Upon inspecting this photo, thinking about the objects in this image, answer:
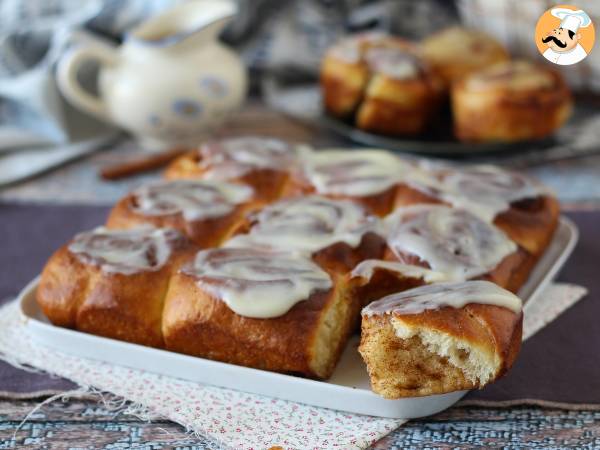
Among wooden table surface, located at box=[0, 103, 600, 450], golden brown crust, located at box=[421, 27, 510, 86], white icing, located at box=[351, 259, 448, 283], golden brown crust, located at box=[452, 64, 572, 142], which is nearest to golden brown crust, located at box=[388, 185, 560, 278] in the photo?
white icing, located at box=[351, 259, 448, 283]

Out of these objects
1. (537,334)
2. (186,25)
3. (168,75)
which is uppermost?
(186,25)

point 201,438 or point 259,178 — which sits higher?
point 259,178

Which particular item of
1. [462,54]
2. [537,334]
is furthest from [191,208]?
[462,54]

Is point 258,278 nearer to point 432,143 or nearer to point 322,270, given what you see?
point 322,270

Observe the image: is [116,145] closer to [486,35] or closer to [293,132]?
[293,132]

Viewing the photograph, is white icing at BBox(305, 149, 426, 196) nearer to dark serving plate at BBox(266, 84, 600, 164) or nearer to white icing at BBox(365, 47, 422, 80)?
dark serving plate at BBox(266, 84, 600, 164)
